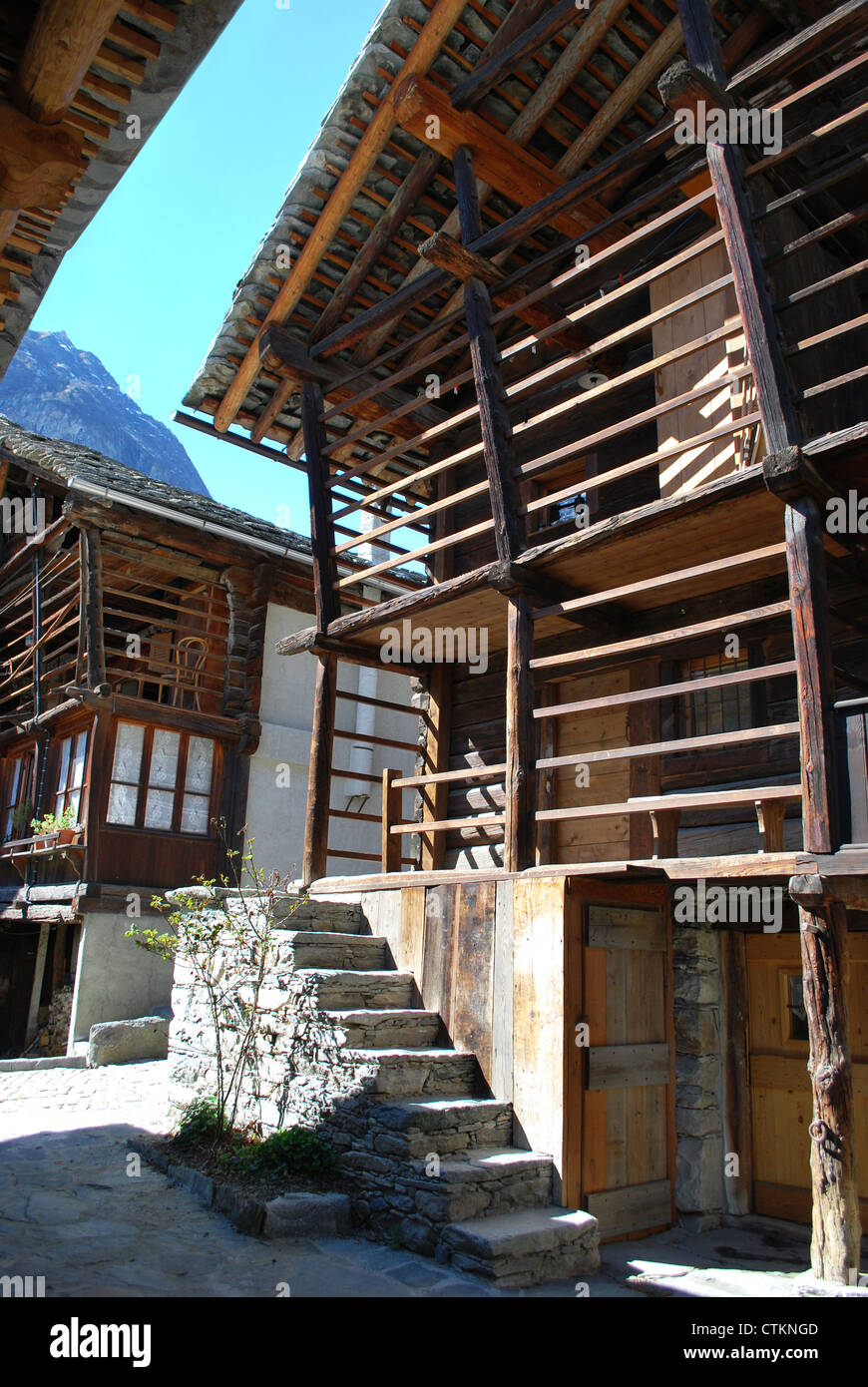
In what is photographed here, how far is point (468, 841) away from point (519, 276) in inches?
222

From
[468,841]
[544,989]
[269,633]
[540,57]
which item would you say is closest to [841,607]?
[544,989]

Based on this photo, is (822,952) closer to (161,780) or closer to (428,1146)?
(428,1146)

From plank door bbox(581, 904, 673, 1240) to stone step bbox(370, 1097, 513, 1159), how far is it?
0.60 m

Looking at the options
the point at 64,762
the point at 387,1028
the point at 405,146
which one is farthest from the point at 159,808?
the point at 405,146

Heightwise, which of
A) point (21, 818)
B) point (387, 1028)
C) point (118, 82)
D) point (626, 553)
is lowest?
point (387, 1028)

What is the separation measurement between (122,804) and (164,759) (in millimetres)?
956

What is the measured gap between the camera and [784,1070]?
320 inches

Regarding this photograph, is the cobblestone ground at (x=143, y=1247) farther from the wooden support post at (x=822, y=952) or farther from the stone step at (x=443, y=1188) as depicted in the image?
the wooden support post at (x=822, y=952)

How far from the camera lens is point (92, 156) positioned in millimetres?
4477

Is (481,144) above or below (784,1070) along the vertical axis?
above

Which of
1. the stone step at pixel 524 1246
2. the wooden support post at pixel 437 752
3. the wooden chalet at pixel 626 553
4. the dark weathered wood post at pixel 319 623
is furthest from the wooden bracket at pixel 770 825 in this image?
the wooden support post at pixel 437 752

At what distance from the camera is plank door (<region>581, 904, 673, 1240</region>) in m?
6.99

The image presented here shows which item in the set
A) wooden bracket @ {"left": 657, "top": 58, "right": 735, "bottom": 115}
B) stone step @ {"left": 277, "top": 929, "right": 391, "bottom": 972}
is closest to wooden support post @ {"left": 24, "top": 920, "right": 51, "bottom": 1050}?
stone step @ {"left": 277, "top": 929, "right": 391, "bottom": 972}
